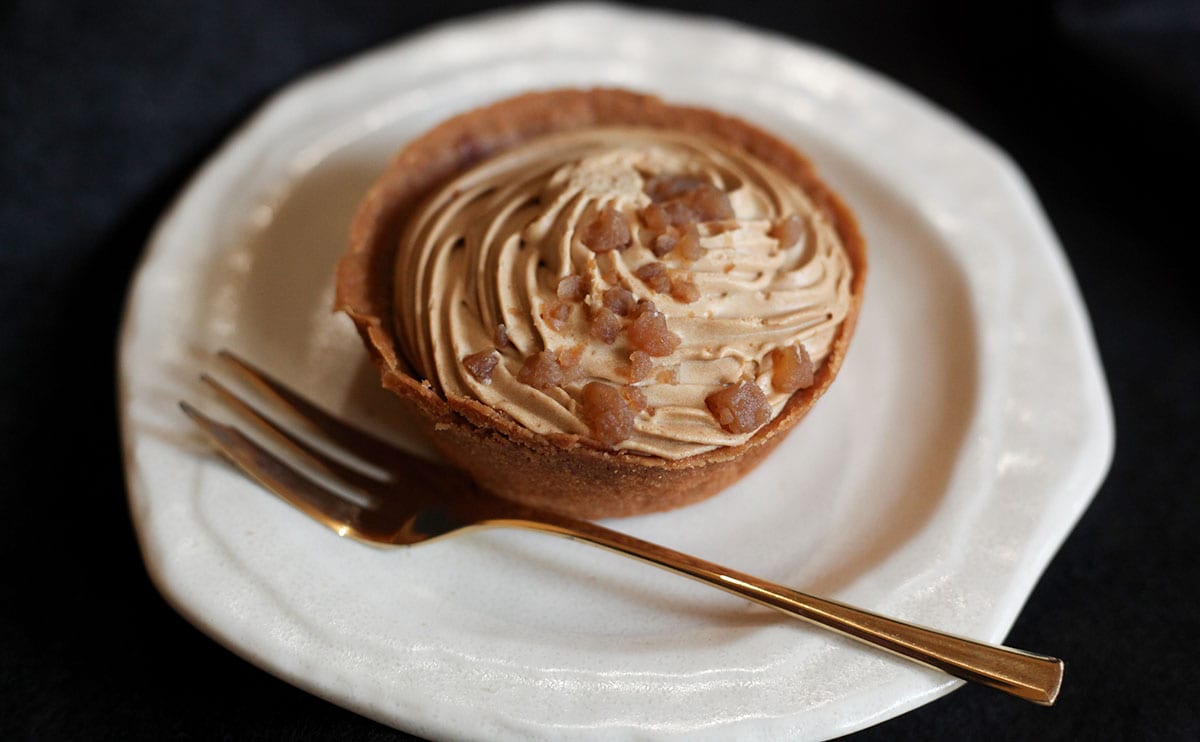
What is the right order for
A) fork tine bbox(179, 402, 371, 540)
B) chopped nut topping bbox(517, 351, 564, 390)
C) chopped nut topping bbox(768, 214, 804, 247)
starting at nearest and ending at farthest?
chopped nut topping bbox(517, 351, 564, 390), fork tine bbox(179, 402, 371, 540), chopped nut topping bbox(768, 214, 804, 247)

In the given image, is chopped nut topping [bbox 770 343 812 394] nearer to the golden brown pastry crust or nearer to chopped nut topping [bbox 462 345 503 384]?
the golden brown pastry crust

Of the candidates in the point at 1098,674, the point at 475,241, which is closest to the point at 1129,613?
the point at 1098,674

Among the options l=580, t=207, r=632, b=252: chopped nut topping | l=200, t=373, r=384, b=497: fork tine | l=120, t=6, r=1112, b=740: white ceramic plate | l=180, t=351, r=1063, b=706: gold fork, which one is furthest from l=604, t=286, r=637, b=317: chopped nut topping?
l=200, t=373, r=384, b=497: fork tine

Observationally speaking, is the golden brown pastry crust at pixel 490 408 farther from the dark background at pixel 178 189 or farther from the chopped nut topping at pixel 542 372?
the dark background at pixel 178 189

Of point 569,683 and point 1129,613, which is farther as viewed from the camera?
point 1129,613

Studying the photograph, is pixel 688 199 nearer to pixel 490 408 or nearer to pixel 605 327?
pixel 605 327

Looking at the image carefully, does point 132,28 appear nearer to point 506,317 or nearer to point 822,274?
point 506,317
